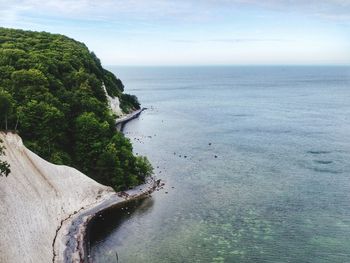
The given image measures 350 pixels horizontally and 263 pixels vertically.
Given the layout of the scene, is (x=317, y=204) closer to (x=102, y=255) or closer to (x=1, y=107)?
(x=102, y=255)

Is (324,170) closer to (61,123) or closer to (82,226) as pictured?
(82,226)

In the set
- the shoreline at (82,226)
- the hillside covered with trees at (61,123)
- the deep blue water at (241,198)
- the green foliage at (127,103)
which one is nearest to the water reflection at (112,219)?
the deep blue water at (241,198)

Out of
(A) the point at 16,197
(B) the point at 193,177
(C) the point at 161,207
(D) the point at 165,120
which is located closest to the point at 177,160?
(B) the point at 193,177

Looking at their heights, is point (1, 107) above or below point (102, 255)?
above

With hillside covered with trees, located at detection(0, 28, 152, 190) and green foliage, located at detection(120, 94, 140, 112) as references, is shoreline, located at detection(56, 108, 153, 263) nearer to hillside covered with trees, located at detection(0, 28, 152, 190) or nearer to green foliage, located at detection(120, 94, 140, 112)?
hillside covered with trees, located at detection(0, 28, 152, 190)

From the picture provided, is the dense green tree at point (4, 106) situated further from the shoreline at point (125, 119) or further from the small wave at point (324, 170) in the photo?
the shoreline at point (125, 119)

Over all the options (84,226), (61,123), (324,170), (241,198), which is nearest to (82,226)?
(84,226)
